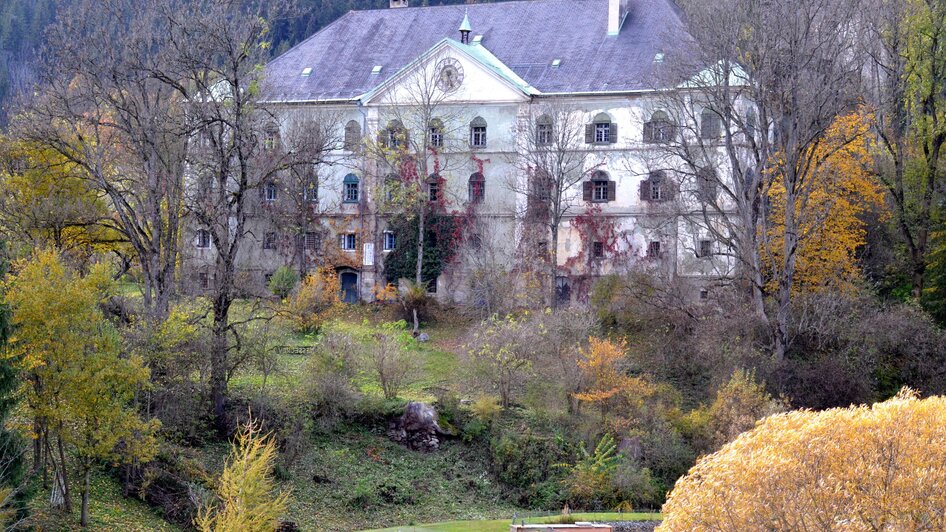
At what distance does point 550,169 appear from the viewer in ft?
143

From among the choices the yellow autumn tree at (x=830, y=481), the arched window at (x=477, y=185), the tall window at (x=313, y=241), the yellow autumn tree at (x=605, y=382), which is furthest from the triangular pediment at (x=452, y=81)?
the yellow autumn tree at (x=830, y=481)

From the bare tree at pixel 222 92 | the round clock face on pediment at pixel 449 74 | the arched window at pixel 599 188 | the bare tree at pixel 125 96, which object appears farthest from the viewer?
the round clock face on pediment at pixel 449 74

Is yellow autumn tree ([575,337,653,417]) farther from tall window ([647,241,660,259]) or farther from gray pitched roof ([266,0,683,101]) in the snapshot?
gray pitched roof ([266,0,683,101])

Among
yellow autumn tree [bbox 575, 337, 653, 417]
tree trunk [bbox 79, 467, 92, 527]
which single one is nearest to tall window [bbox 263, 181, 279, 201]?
yellow autumn tree [bbox 575, 337, 653, 417]

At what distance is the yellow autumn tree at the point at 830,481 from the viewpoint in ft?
54.5

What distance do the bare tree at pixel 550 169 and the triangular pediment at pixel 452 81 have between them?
1.50 m

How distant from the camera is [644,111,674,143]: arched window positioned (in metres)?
39.8

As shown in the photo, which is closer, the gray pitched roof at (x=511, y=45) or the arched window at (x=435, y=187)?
the gray pitched roof at (x=511, y=45)

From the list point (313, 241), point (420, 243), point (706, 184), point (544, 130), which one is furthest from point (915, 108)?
point (313, 241)

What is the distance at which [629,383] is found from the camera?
1180 inches

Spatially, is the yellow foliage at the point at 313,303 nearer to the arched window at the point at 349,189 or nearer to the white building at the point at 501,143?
the white building at the point at 501,143

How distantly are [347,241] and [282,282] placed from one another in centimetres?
535

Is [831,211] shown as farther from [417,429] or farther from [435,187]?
[435,187]

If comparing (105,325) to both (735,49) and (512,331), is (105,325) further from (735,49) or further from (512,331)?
(735,49)
